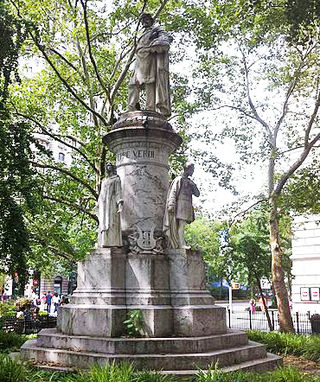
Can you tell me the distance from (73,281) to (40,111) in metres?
35.8

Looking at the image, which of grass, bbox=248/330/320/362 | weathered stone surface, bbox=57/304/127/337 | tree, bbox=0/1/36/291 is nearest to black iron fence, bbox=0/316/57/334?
tree, bbox=0/1/36/291

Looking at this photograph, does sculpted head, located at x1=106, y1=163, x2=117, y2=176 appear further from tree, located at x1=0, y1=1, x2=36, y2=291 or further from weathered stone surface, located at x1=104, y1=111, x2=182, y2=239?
tree, located at x1=0, y1=1, x2=36, y2=291

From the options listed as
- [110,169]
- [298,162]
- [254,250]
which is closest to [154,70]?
→ [110,169]

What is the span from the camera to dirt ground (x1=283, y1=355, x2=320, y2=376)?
30.1 feet

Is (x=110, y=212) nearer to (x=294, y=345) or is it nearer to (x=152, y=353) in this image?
(x=152, y=353)

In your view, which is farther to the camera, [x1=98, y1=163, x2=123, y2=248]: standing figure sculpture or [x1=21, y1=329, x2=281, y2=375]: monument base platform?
[x1=98, y1=163, x2=123, y2=248]: standing figure sculpture

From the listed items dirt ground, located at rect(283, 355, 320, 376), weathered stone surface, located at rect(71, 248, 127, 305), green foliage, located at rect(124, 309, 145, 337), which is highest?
weathered stone surface, located at rect(71, 248, 127, 305)

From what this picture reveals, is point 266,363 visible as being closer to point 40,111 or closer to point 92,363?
point 92,363

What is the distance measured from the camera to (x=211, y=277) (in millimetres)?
58656

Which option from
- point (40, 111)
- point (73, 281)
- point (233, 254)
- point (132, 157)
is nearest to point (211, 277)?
point (73, 281)

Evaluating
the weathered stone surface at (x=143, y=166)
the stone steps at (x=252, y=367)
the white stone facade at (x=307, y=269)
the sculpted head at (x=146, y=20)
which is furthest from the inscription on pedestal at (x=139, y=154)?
the white stone facade at (x=307, y=269)

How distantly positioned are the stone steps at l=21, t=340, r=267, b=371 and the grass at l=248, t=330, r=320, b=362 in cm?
271

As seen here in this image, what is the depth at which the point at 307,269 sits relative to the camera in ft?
99.9

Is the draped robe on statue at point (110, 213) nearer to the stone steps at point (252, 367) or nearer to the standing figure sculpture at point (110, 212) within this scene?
the standing figure sculpture at point (110, 212)
